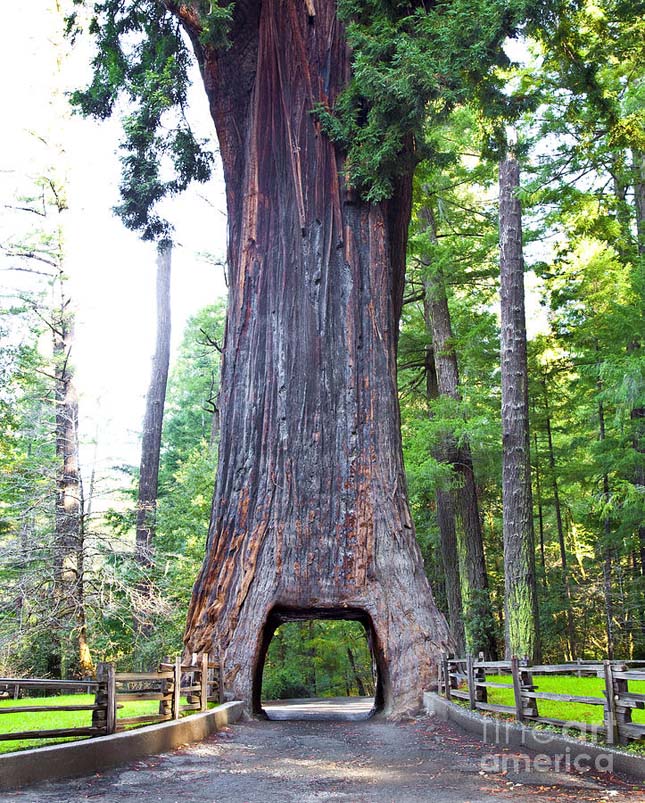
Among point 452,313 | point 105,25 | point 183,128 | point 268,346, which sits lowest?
point 268,346

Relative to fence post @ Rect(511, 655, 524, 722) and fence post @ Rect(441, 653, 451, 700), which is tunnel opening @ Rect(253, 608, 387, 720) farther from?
fence post @ Rect(511, 655, 524, 722)

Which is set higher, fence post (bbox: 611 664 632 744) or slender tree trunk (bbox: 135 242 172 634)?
slender tree trunk (bbox: 135 242 172 634)

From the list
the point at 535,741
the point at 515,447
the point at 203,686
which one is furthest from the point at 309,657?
the point at 535,741

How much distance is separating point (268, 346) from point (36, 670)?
991 cm

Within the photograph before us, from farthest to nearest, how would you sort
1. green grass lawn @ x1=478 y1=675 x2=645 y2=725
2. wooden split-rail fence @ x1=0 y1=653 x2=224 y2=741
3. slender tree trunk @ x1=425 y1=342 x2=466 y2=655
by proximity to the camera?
slender tree trunk @ x1=425 y1=342 x2=466 y2=655 < green grass lawn @ x1=478 y1=675 x2=645 y2=725 < wooden split-rail fence @ x1=0 y1=653 x2=224 y2=741

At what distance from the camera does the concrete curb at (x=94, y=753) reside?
5.53 m

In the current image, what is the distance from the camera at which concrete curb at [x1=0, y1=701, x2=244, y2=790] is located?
5.53 meters

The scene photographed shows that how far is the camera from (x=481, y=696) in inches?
374

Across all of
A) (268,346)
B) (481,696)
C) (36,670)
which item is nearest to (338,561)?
(481,696)

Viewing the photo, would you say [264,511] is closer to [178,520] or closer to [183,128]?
[183,128]

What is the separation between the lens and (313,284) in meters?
13.2

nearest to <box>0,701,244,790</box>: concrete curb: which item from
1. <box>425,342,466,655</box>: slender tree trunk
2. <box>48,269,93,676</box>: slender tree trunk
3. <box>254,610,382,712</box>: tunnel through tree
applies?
<box>48,269,93,676</box>: slender tree trunk

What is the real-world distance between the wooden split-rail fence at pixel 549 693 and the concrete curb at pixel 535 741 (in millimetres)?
172

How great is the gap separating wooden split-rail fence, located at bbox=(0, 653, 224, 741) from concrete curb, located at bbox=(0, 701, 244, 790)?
0.16 metres
